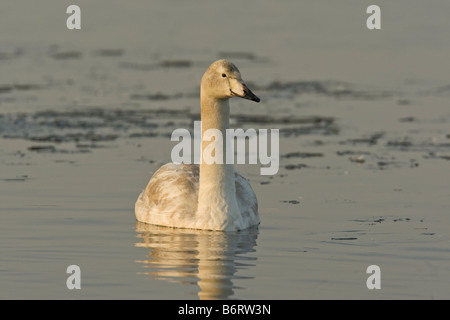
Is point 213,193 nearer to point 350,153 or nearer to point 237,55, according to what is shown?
point 350,153

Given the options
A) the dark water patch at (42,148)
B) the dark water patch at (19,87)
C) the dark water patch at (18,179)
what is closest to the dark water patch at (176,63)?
→ the dark water patch at (19,87)

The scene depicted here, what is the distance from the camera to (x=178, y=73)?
27875 mm

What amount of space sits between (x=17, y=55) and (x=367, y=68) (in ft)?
31.8

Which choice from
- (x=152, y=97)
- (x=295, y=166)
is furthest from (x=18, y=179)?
(x=152, y=97)

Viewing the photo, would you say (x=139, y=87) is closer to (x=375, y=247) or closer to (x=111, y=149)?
(x=111, y=149)

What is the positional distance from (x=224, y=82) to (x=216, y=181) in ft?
4.14

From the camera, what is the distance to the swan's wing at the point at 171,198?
540 inches

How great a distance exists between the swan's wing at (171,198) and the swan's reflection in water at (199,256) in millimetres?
144

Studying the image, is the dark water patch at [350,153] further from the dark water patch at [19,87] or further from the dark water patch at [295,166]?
the dark water patch at [19,87]

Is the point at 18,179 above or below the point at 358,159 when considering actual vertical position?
below

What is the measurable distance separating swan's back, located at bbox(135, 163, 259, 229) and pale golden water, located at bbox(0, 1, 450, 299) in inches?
9.7

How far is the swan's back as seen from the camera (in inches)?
536

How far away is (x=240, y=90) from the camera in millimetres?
12906

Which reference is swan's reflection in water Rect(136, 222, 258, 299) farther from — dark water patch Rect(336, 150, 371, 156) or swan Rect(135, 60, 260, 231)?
dark water patch Rect(336, 150, 371, 156)
